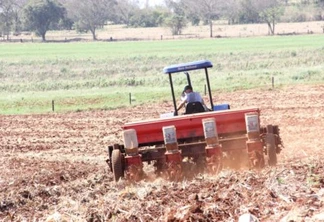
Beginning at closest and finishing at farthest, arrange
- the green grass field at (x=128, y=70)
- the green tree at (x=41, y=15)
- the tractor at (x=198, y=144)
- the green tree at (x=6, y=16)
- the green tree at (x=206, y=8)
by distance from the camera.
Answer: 1. the tractor at (x=198, y=144)
2. the green grass field at (x=128, y=70)
3. the green tree at (x=41, y=15)
4. the green tree at (x=6, y=16)
5. the green tree at (x=206, y=8)

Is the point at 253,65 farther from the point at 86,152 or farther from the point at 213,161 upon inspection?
the point at 213,161

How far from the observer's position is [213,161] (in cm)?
1173

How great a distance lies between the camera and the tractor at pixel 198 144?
11789 millimetres

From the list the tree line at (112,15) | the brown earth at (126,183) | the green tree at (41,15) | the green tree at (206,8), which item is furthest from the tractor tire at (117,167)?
the green tree at (206,8)

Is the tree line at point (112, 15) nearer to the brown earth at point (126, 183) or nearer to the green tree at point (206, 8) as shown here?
the green tree at point (206, 8)

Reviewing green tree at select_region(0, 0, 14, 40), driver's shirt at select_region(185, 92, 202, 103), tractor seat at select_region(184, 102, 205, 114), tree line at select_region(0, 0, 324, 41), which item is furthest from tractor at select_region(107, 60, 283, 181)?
green tree at select_region(0, 0, 14, 40)

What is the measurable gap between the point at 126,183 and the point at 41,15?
9690 cm

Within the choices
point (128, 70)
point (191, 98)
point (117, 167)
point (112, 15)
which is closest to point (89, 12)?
point (112, 15)

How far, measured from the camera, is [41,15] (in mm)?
105250

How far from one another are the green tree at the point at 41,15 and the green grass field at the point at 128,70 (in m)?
20.2

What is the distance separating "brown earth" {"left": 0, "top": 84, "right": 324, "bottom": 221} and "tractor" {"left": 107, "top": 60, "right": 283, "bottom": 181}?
42cm

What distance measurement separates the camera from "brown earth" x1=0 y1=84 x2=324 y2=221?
7.43 metres

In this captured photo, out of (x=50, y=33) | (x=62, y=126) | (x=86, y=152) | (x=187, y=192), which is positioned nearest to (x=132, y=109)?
(x=62, y=126)

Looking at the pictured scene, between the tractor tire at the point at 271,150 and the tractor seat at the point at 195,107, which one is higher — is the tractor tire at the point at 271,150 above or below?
below
